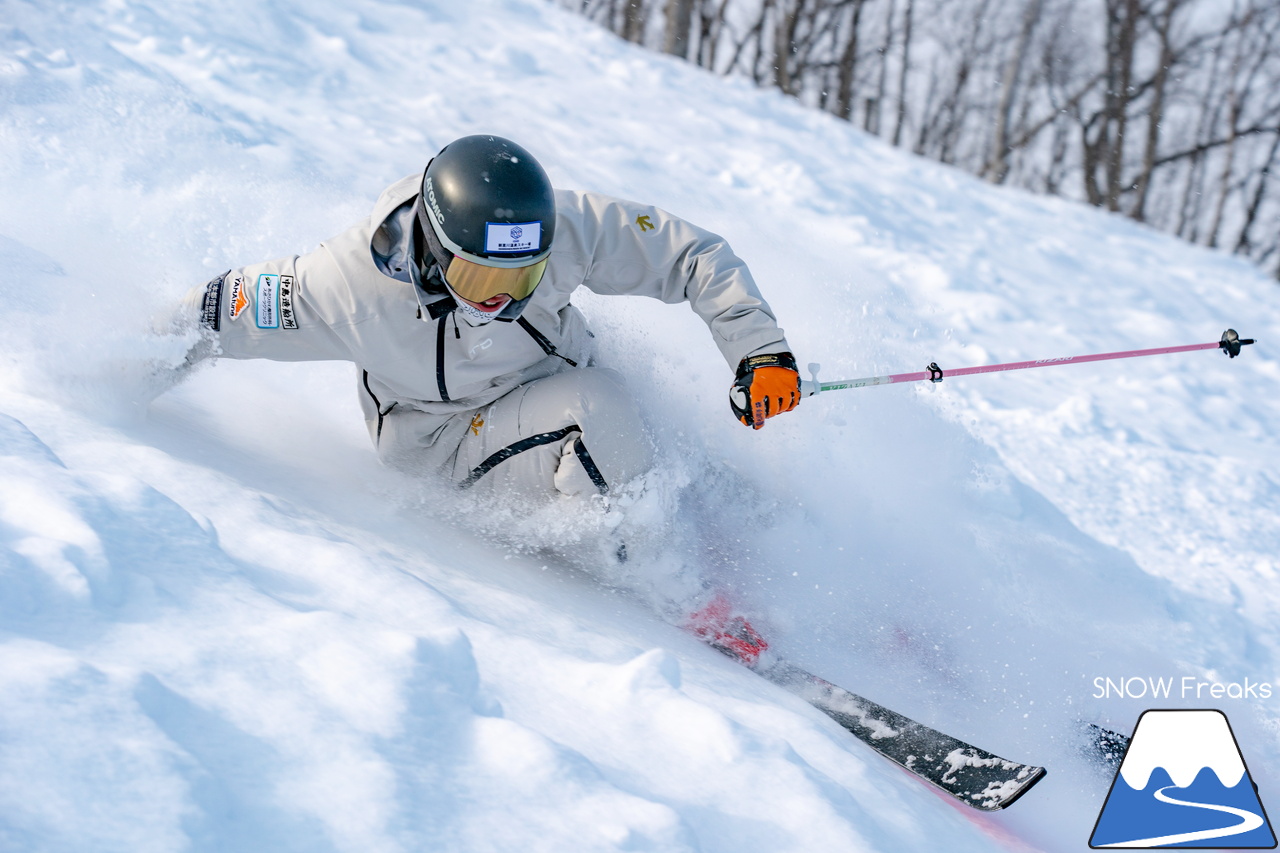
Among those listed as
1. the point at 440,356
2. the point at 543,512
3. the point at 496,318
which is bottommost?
the point at 543,512

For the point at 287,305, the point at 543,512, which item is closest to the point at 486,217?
the point at 287,305

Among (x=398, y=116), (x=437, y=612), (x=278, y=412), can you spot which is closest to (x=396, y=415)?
(x=278, y=412)

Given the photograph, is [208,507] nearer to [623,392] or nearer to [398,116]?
[623,392]

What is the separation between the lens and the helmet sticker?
2172 millimetres

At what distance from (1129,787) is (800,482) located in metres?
1.48

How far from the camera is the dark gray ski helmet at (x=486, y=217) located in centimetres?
218

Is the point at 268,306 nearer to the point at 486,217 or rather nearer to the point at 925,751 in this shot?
the point at 486,217

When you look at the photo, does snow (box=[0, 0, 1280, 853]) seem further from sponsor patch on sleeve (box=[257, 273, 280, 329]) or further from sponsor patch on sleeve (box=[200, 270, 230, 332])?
sponsor patch on sleeve (box=[257, 273, 280, 329])

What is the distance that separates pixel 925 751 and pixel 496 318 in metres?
1.51

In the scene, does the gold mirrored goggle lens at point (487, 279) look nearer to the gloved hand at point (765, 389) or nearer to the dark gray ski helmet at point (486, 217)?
the dark gray ski helmet at point (486, 217)

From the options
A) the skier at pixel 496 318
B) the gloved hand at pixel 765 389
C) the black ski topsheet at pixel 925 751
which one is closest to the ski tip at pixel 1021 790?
the black ski topsheet at pixel 925 751

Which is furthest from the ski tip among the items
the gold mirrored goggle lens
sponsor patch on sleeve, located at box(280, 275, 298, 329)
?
sponsor patch on sleeve, located at box(280, 275, 298, 329)

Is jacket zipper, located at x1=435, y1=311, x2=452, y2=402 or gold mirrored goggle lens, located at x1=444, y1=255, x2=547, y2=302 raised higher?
gold mirrored goggle lens, located at x1=444, y1=255, x2=547, y2=302

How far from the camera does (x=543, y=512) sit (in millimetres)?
2656
